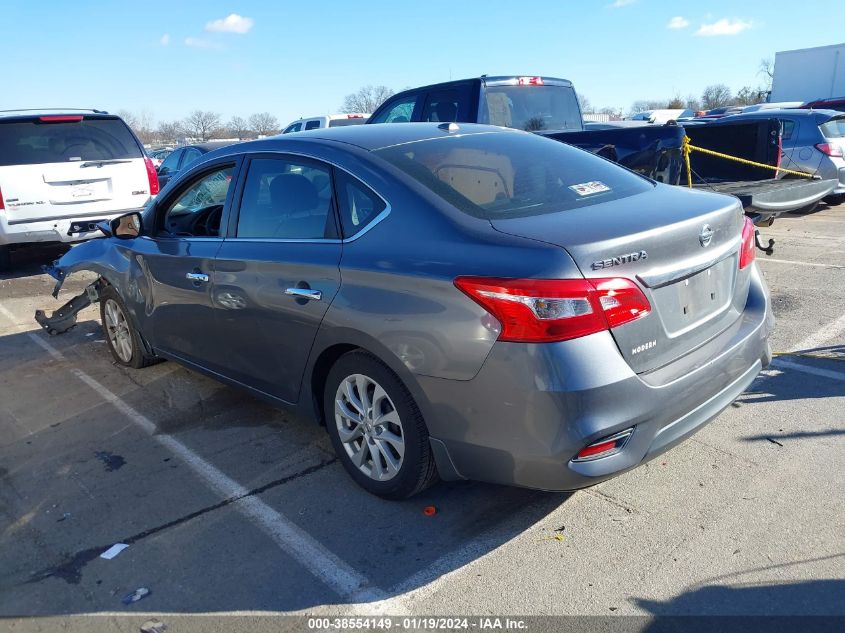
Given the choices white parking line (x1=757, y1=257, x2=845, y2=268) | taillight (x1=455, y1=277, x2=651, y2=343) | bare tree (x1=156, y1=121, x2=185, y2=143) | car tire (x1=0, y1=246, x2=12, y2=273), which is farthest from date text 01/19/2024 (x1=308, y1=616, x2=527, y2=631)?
bare tree (x1=156, y1=121, x2=185, y2=143)

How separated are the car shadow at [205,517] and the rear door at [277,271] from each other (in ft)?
1.50

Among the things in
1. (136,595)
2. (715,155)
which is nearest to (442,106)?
(715,155)

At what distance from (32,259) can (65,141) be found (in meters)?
2.76

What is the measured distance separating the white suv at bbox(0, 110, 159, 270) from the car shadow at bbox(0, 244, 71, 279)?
1.22 feet

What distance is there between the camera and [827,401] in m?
4.18

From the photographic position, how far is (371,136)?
369 cm

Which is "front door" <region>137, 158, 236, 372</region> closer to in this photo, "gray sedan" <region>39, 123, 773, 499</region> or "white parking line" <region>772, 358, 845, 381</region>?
"gray sedan" <region>39, 123, 773, 499</region>

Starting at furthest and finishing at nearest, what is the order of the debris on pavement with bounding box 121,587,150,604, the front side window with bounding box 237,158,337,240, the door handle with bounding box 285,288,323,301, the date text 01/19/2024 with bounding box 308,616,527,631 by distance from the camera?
the front side window with bounding box 237,158,337,240 → the door handle with bounding box 285,288,323,301 → the debris on pavement with bounding box 121,587,150,604 → the date text 01/19/2024 with bounding box 308,616,527,631

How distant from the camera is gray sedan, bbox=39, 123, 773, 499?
263 centimetres

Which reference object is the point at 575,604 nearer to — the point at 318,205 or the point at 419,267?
the point at 419,267

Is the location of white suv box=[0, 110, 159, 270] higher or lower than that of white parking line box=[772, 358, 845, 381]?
higher

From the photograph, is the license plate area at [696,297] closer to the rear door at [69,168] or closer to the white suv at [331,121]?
the rear door at [69,168]

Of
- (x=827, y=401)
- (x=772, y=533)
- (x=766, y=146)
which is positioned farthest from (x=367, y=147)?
(x=766, y=146)

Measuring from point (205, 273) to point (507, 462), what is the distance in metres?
2.27
